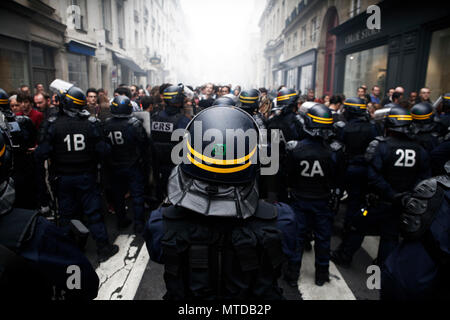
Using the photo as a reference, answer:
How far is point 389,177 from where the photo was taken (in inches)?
134

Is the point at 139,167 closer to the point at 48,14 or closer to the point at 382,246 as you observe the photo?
the point at 382,246

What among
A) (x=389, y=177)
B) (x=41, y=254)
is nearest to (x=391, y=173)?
(x=389, y=177)

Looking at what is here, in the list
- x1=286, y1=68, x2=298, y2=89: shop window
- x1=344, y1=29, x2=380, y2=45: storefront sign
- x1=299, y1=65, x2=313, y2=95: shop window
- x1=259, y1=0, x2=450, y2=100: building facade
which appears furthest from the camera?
x1=286, y1=68, x2=298, y2=89: shop window

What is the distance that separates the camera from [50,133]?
360 centimetres

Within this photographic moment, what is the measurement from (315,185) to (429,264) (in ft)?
6.16

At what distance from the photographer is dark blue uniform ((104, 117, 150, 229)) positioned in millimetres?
4478

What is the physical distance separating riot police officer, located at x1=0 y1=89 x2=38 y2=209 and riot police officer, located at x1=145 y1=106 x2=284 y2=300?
3.50 meters

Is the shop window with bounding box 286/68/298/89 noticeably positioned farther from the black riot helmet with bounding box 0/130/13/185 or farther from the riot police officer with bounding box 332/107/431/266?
the black riot helmet with bounding box 0/130/13/185

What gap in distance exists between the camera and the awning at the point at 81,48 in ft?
42.9

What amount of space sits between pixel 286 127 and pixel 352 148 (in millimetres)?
1106

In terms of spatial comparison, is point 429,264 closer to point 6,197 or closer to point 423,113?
point 6,197

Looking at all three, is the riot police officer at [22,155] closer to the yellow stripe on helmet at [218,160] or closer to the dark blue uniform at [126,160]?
the dark blue uniform at [126,160]

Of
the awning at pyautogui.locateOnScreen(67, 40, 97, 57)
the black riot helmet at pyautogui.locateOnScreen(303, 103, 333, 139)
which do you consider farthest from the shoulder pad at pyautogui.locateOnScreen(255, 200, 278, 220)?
the awning at pyautogui.locateOnScreen(67, 40, 97, 57)

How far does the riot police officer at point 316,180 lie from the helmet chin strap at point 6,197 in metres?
2.67
